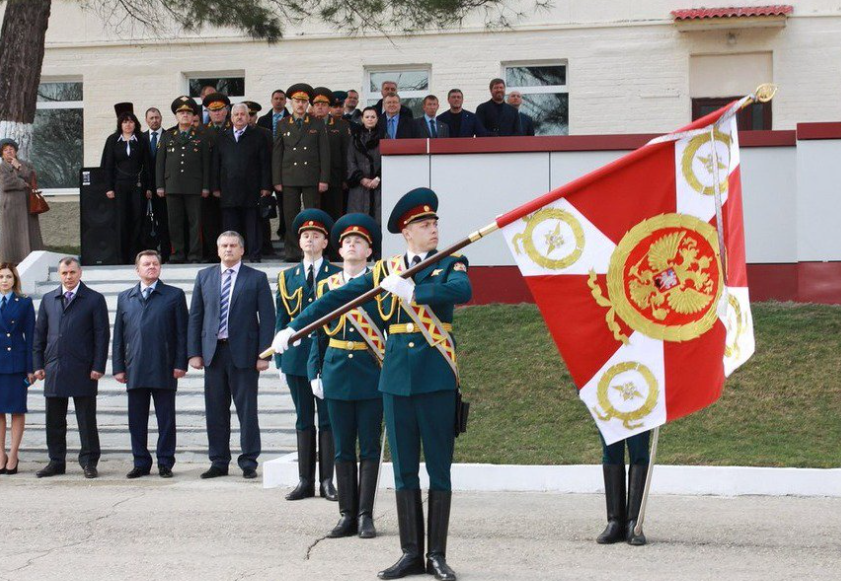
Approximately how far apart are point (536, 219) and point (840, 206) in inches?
319

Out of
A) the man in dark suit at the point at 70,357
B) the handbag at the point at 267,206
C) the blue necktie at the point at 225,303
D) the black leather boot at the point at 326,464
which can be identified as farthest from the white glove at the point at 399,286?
the handbag at the point at 267,206

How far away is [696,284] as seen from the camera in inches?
301

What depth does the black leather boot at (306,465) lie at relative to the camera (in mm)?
9984

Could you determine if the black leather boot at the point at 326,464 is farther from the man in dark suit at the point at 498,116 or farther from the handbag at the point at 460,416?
the man in dark suit at the point at 498,116

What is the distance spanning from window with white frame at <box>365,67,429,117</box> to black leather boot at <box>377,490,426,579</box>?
1716 centimetres

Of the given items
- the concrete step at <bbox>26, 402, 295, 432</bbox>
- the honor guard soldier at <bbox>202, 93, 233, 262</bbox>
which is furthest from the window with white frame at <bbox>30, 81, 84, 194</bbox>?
the concrete step at <bbox>26, 402, 295, 432</bbox>

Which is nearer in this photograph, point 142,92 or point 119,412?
point 119,412

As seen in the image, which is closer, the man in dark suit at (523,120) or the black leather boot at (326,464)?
the black leather boot at (326,464)

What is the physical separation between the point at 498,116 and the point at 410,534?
11269 millimetres

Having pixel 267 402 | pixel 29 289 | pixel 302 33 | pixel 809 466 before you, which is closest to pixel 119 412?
pixel 267 402

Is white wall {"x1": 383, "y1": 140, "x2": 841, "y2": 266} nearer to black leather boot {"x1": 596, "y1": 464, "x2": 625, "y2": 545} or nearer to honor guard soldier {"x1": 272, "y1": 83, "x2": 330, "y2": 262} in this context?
honor guard soldier {"x1": 272, "y1": 83, "x2": 330, "y2": 262}

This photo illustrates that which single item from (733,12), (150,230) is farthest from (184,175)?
(733,12)

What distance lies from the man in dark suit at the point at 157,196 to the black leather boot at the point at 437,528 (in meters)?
11.3

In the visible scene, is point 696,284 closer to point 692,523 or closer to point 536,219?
point 536,219
